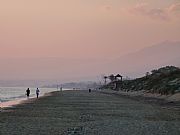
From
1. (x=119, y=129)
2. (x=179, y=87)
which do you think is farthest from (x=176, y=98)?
(x=119, y=129)

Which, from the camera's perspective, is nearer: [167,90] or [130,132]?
[130,132]

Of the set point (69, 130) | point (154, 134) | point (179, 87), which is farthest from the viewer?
point (179, 87)

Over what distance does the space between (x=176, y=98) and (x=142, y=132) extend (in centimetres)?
3571

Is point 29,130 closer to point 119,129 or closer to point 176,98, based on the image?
point 119,129

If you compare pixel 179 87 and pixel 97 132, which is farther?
pixel 179 87

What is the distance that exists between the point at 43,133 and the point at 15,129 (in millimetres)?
2075

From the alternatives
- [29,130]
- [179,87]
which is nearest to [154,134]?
[29,130]

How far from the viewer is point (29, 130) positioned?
66.5 feet

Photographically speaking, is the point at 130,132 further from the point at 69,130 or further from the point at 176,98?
the point at 176,98

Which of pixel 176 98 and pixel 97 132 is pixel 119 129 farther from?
pixel 176 98

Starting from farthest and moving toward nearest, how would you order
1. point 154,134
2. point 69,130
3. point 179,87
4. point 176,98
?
point 179,87
point 176,98
point 69,130
point 154,134

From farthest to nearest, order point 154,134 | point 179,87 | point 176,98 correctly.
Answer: point 179,87 < point 176,98 < point 154,134

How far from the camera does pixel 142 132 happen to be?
19422 mm

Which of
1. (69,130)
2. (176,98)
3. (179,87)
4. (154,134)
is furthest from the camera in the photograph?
(179,87)
